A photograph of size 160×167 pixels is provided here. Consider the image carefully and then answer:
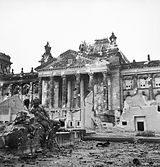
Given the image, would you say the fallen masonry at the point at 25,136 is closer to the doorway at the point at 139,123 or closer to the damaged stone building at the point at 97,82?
the doorway at the point at 139,123

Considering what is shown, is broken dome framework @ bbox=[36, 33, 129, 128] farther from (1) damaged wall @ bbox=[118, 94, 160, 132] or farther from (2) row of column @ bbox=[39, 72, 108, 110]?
(1) damaged wall @ bbox=[118, 94, 160, 132]

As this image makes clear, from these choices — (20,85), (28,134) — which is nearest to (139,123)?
(28,134)

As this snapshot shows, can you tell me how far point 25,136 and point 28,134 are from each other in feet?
0.72

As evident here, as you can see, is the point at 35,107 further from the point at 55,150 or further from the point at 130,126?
the point at 130,126

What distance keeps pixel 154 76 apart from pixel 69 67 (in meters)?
16.4

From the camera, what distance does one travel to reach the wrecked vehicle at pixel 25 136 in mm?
10641

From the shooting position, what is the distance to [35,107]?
12.9 metres

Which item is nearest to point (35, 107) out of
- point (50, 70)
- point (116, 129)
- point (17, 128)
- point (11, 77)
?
point (17, 128)

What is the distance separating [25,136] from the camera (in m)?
11.0

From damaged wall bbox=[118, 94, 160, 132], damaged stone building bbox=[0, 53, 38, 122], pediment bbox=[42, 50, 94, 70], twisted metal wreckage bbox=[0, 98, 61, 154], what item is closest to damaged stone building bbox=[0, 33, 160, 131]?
pediment bbox=[42, 50, 94, 70]

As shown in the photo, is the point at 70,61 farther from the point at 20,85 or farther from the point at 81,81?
the point at 20,85

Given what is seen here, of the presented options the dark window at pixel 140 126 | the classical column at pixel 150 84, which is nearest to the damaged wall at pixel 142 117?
the dark window at pixel 140 126

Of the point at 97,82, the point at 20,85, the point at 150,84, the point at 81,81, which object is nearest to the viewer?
the point at 150,84

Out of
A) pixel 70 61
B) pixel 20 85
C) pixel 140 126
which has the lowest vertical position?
pixel 140 126
